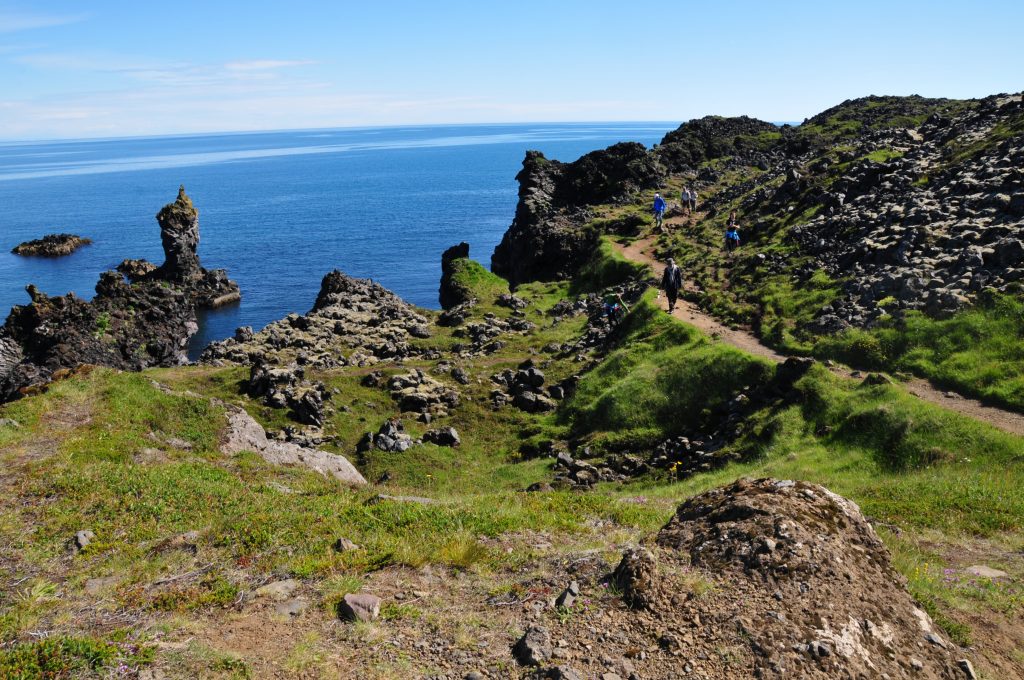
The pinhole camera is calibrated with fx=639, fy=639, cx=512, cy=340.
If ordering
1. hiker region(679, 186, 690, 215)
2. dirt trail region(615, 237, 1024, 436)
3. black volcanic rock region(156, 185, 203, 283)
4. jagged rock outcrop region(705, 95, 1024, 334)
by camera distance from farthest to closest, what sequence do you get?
black volcanic rock region(156, 185, 203, 283), hiker region(679, 186, 690, 215), jagged rock outcrop region(705, 95, 1024, 334), dirt trail region(615, 237, 1024, 436)

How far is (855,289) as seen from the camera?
35844 millimetres

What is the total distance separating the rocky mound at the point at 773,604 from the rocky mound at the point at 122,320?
52.8m

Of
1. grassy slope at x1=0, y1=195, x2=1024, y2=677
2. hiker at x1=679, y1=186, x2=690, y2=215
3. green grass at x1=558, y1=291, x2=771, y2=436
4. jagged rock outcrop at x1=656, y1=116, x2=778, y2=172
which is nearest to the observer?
grassy slope at x1=0, y1=195, x2=1024, y2=677

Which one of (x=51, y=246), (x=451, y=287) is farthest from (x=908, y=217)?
(x=51, y=246)

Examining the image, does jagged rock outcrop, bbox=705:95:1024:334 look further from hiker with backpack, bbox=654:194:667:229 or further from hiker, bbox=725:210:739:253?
hiker with backpack, bbox=654:194:667:229

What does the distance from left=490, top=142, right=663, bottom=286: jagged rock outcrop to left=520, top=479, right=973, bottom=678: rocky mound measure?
6211cm

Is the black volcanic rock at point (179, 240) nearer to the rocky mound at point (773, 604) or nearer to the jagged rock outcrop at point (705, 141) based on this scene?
the jagged rock outcrop at point (705, 141)

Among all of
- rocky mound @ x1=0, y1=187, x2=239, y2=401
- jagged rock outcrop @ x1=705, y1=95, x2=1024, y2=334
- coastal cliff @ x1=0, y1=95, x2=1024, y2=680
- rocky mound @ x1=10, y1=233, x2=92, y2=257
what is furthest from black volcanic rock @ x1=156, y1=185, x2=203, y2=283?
jagged rock outcrop @ x1=705, y1=95, x2=1024, y2=334

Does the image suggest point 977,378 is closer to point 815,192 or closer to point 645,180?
point 815,192

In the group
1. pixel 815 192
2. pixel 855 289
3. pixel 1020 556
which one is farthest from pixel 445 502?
pixel 815 192

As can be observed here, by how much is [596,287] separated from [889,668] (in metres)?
50.1

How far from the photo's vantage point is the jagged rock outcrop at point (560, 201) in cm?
7800

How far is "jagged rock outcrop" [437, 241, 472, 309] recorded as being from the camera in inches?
2872

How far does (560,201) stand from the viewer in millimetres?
96500
